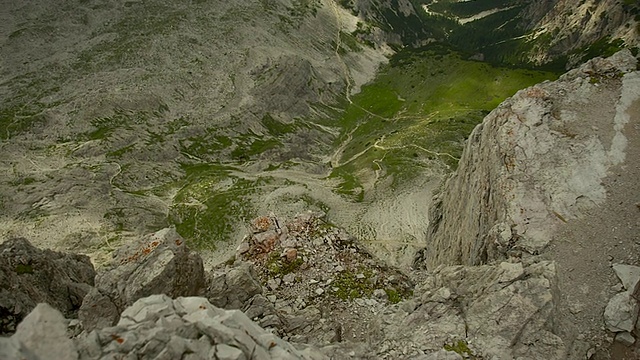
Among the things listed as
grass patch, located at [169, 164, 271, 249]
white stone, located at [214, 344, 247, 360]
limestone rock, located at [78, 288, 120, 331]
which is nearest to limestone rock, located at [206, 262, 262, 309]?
limestone rock, located at [78, 288, 120, 331]

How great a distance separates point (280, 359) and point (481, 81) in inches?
6732

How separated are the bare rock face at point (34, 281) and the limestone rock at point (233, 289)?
12068 mm

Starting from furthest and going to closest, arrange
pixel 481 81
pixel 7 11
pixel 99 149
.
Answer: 1. pixel 481 81
2. pixel 7 11
3. pixel 99 149

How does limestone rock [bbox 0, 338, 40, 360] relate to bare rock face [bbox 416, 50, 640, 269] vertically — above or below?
below

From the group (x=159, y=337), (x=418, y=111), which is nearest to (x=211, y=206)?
(x=159, y=337)

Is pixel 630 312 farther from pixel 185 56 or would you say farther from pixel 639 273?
pixel 185 56

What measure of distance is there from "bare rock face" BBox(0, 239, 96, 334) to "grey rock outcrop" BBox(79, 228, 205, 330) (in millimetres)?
6619

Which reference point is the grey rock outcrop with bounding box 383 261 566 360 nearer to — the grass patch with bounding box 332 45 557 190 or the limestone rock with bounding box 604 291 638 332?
the limestone rock with bounding box 604 291 638 332

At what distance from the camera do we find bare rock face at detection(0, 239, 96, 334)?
90.4 ft

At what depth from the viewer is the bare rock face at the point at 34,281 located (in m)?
27.6

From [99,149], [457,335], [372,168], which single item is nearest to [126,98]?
[99,149]

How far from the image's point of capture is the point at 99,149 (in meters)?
105

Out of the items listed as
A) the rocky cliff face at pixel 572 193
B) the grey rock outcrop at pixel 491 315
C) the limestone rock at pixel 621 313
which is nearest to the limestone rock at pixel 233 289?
the grey rock outcrop at pixel 491 315

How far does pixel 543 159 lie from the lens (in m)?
30.1
